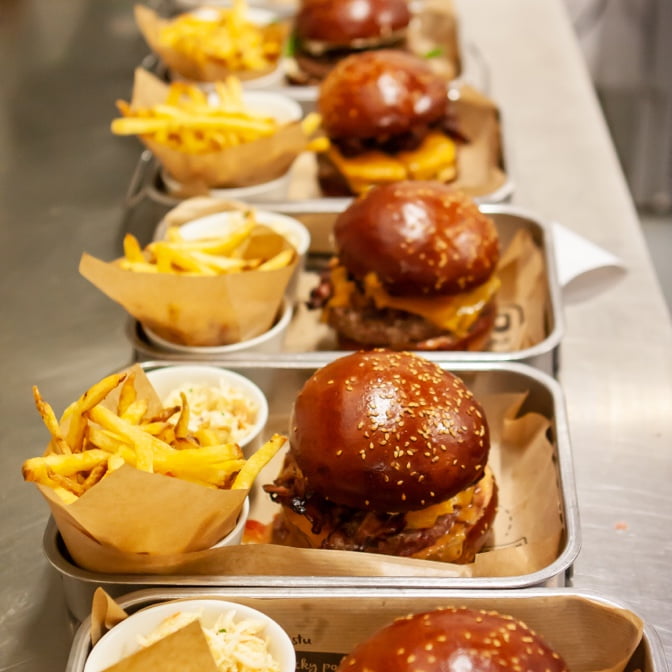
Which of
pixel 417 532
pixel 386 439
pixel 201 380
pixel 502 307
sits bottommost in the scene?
pixel 502 307

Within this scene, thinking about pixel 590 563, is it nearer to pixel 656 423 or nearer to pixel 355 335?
pixel 656 423

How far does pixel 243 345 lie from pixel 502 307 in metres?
0.93

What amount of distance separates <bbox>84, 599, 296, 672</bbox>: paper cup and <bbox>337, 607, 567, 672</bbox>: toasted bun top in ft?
0.47

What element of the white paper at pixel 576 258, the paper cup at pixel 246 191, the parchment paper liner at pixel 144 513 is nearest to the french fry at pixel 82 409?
the parchment paper liner at pixel 144 513

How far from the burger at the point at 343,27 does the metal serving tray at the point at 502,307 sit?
122 centimetres

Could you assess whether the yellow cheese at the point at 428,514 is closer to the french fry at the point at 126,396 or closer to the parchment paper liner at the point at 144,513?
the parchment paper liner at the point at 144,513

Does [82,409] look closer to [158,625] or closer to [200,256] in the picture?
[158,625]

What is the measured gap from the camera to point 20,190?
3.34 m

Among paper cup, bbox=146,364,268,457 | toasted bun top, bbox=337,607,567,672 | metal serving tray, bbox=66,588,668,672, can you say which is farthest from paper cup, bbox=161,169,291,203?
toasted bun top, bbox=337,607,567,672

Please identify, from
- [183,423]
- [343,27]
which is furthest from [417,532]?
[343,27]

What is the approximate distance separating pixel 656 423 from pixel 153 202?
1806mm

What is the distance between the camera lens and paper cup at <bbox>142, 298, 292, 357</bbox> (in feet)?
8.18

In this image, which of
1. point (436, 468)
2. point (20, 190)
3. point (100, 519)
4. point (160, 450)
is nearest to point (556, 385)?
point (436, 468)

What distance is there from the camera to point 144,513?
5.56 ft
